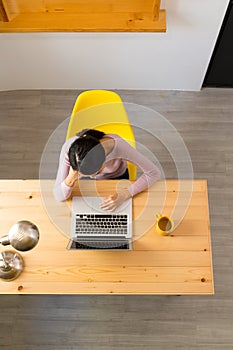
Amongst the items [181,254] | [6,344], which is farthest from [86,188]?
[6,344]

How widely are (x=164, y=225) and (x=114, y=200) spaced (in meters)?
0.24

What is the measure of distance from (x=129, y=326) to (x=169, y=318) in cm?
24

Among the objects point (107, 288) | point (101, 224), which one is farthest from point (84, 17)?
point (107, 288)

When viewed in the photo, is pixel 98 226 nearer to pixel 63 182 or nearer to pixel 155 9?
pixel 63 182

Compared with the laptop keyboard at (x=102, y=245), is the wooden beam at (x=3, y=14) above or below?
above

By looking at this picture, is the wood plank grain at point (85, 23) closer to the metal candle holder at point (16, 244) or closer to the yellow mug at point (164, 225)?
the yellow mug at point (164, 225)

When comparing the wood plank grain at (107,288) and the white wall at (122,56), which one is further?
the white wall at (122,56)

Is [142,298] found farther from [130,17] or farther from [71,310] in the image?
[130,17]

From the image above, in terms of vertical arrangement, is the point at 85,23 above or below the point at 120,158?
above

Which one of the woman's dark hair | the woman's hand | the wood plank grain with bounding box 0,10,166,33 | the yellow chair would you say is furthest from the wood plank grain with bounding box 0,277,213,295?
the wood plank grain with bounding box 0,10,166,33

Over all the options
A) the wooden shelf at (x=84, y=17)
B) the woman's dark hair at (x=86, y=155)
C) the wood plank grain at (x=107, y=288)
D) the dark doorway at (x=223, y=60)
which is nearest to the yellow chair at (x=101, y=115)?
the wooden shelf at (x=84, y=17)

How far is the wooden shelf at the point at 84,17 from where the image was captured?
85.8 inches

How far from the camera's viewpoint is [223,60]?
2.67m

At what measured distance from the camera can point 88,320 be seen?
248cm
